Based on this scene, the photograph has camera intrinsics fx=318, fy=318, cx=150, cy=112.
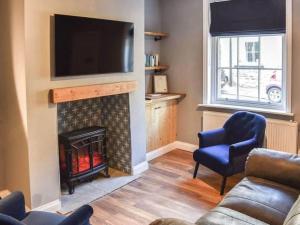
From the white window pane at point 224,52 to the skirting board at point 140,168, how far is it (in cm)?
177

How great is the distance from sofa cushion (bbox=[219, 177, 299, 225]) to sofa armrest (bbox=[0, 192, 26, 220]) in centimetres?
141

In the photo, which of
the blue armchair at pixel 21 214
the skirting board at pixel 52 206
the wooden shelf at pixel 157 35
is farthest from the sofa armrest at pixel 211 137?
the blue armchair at pixel 21 214

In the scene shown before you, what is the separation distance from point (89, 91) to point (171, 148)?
2.10 metres

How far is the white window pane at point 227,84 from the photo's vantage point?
4.47 metres

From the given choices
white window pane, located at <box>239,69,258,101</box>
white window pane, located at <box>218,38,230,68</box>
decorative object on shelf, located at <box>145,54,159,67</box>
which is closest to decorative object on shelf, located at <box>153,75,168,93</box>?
decorative object on shelf, located at <box>145,54,159,67</box>

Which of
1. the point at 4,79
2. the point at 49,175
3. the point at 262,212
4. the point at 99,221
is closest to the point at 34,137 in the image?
the point at 49,175

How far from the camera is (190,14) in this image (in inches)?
183

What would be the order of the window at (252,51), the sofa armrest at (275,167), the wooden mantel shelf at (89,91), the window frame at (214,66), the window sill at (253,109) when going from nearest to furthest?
the sofa armrest at (275,167)
the wooden mantel shelf at (89,91)
the window frame at (214,66)
the window sill at (253,109)
the window at (252,51)

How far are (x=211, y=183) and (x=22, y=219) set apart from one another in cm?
225

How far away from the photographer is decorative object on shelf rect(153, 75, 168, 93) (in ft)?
15.9

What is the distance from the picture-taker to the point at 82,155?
12.1 ft

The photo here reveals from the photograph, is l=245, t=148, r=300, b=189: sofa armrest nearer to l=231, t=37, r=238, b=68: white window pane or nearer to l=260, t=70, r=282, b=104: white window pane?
l=260, t=70, r=282, b=104: white window pane

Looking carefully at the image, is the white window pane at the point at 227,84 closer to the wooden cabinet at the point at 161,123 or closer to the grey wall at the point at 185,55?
the grey wall at the point at 185,55

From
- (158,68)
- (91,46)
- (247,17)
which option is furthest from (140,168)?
(247,17)
